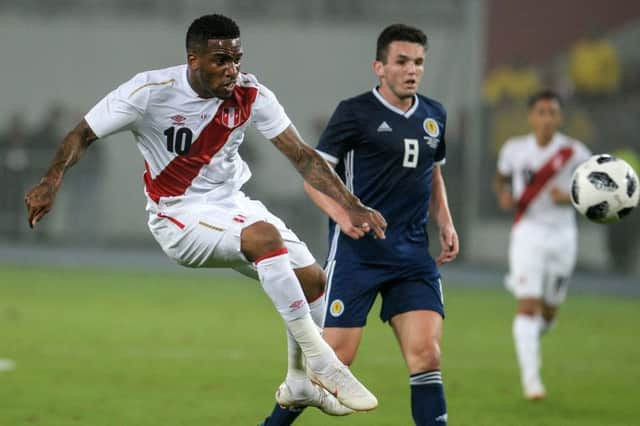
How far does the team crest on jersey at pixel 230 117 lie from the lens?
6332mm

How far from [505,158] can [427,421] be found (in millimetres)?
4095

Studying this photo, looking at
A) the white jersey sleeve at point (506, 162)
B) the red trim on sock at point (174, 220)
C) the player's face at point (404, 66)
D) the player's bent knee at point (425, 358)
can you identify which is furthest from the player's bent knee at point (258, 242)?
the white jersey sleeve at point (506, 162)

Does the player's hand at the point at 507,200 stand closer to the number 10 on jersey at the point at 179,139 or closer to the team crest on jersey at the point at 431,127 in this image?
the team crest on jersey at the point at 431,127

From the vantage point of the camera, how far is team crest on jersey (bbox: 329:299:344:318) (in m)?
6.60

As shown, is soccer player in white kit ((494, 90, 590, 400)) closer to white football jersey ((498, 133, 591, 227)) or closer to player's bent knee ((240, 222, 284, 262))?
white football jersey ((498, 133, 591, 227))

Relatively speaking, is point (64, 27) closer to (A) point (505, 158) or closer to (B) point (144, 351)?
(B) point (144, 351)

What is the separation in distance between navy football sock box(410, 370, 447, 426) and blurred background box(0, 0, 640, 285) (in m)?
13.4

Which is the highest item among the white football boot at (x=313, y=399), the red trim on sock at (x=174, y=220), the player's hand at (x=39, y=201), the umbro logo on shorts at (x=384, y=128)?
the umbro logo on shorts at (x=384, y=128)

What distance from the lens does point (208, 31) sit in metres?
6.08

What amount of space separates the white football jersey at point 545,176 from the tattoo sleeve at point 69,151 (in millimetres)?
4790

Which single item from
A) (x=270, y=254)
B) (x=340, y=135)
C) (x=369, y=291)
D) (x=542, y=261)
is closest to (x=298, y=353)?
(x=369, y=291)

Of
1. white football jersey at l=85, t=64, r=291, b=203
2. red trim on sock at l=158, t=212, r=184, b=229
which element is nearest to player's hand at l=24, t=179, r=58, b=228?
white football jersey at l=85, t=64, r=291, b=203

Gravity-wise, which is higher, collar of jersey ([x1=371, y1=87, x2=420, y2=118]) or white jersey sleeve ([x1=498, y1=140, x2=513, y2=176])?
collar of jersey ([x1=371, y1=87, x2=420, y2=118])

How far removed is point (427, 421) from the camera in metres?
6.39
